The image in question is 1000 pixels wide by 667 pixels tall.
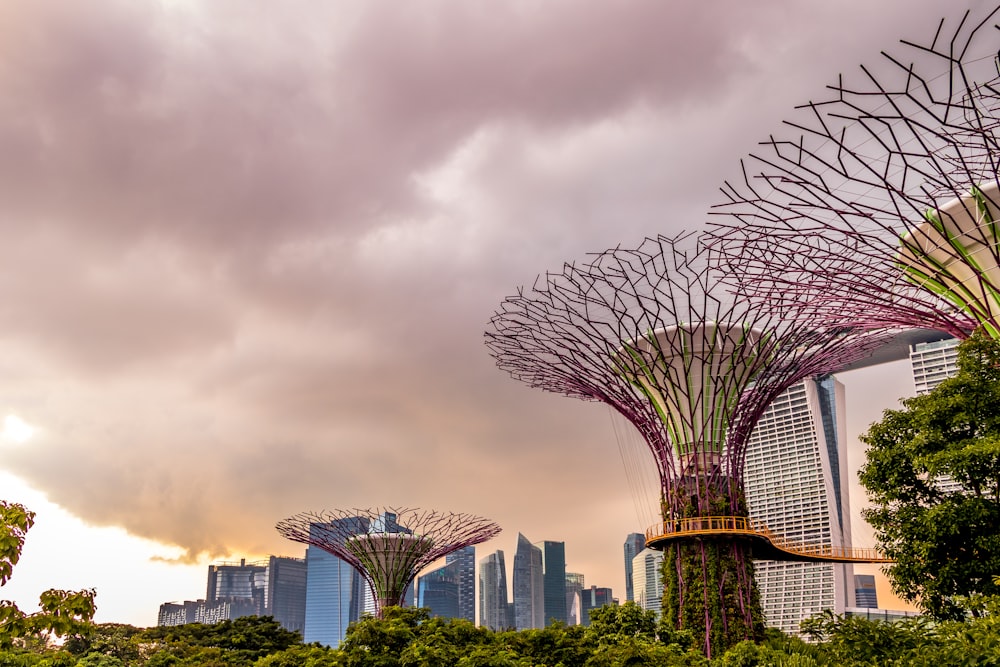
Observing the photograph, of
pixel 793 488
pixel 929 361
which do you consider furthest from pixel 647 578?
pixel 929 361

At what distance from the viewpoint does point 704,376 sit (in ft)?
109

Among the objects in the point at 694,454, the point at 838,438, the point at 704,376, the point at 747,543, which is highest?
the point at 838,438

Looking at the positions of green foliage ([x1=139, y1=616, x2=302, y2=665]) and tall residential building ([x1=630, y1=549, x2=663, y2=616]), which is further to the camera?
tall residential building ([x1=630, y1=549, x2=663, y2=616])

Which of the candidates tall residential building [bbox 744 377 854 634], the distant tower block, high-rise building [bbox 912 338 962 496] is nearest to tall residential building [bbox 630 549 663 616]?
tall residential building [bbox 744 377 854 634]

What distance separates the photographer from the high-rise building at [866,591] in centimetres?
12875

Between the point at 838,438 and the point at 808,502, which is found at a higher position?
the point at 838,438

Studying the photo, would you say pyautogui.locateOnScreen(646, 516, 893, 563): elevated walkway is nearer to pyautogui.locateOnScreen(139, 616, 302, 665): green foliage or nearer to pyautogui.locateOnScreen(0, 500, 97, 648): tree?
pyautogui.locateOnScreen(139, 616, 302, 665): green foliage

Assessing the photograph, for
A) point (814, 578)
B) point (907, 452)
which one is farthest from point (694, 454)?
point (814, 578)

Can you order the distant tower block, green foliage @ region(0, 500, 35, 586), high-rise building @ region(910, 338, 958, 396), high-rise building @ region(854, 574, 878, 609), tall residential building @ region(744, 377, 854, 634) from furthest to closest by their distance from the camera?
1. high-rise building @ region(854, 574, 878, 609)
2. tall residential building @ region(744, 377, 854, 634)
3. high-rise building @ region(910, 338, 958, 396)
4. the distant tower block
5. green foliage @ region(0, 500, 35, 586)

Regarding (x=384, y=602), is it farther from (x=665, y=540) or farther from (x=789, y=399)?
(x=789, y=399)

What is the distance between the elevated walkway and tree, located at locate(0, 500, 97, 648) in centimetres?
2256

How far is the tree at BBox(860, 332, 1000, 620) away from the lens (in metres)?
17.4

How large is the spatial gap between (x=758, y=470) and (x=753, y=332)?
80.1 metres

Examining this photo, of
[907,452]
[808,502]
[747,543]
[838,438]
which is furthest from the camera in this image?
[838,438]
